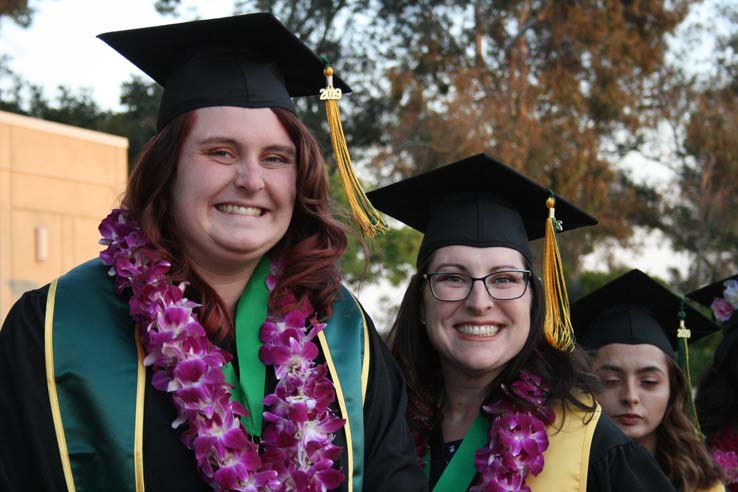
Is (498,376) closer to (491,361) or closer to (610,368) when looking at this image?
(491,361)

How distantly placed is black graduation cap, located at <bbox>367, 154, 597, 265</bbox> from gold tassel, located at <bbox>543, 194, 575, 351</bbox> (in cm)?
9

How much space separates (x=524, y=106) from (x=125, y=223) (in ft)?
55.9

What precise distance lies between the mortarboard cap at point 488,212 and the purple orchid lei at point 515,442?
23 cm

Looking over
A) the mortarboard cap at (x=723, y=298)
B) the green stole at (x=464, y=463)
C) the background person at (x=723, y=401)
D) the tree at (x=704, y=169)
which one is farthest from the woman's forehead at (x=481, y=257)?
the tree at (x=704, y=169)

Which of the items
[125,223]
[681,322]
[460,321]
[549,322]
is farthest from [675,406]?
[125,223]

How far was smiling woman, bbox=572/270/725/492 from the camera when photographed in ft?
12.8

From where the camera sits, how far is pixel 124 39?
2.74 meters

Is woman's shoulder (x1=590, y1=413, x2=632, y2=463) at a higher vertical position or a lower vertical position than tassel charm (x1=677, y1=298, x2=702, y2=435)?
lower

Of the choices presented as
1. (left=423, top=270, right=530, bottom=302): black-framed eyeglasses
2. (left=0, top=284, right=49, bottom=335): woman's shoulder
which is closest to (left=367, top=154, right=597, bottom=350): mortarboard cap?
(left=423, top=270, right=530, bottom=302): black-framed eyeglasses

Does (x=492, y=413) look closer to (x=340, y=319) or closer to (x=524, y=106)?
(x=340, y=319)

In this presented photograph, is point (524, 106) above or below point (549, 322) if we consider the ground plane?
above

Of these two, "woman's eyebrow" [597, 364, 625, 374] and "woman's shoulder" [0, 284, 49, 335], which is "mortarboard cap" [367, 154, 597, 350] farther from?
"woman's shoulder" [0, 284, 49, 335]

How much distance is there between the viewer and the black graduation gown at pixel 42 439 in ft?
7.40

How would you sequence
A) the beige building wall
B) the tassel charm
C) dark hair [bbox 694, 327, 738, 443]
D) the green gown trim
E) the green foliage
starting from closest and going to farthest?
the green gown trim, the tassel charm, dark hair [bbox 694, 327, 738, 443], the beige building wall, the green foliage
